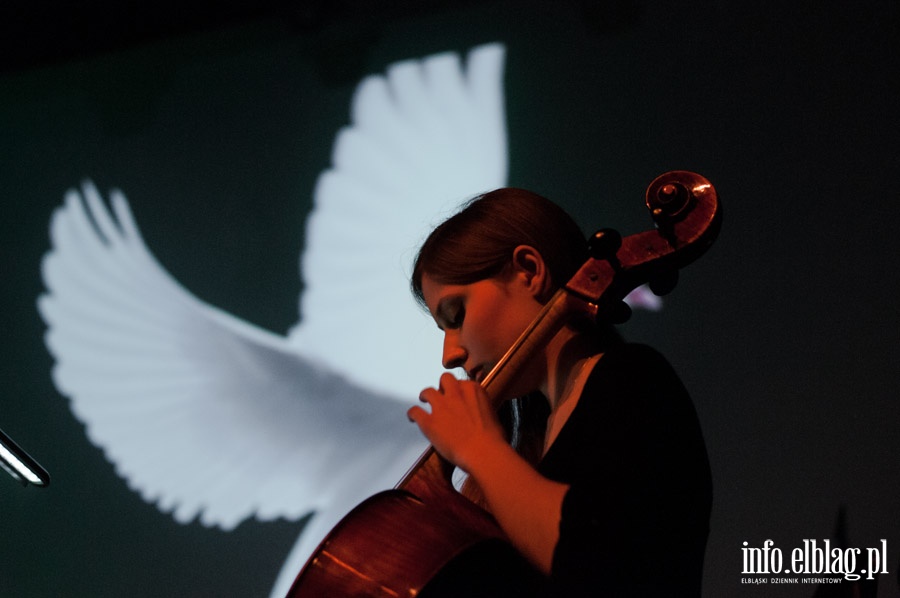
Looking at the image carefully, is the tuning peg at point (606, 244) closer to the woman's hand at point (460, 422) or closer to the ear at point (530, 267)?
Answer: the ear at point (530, 267)

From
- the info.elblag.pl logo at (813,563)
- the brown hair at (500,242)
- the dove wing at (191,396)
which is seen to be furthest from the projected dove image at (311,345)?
the brown hair at (500,242)

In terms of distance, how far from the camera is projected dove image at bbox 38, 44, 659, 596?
72.2 inches

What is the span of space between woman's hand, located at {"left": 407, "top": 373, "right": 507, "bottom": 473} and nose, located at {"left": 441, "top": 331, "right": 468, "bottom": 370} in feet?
0.33

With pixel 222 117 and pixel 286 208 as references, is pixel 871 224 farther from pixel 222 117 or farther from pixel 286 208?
A: pixel 222 117

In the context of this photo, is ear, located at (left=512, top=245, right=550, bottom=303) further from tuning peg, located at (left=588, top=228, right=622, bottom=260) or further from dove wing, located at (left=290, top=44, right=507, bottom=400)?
dove wing, located at (left=290, top=44, right=507, bottom=400)

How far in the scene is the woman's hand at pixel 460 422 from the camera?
2.78ft

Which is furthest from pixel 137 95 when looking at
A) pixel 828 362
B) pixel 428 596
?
pixel 428 596

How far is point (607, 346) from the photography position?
104cm

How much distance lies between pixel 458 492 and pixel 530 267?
11.4 inches

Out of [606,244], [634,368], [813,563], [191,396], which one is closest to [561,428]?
[634,368]

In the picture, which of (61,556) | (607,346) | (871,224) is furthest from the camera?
(61,556)

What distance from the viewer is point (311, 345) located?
1942 millimetres

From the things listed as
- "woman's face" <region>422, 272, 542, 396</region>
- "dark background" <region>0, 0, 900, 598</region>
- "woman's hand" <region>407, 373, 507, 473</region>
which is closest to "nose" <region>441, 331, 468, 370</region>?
"woman's face" <region>422, 272, 542, 396</region>

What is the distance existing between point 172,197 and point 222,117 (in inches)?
9.9
